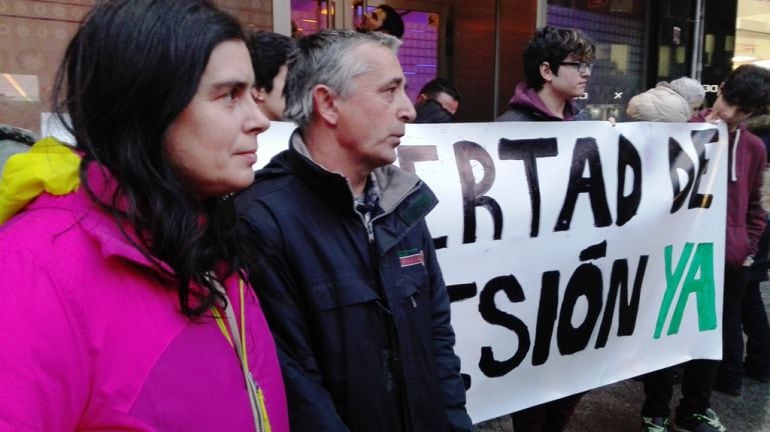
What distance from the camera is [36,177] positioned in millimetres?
951

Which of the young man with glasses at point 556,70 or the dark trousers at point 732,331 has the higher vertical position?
the young man with glasses at point 556,70

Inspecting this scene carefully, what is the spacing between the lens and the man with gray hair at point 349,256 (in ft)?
4.92

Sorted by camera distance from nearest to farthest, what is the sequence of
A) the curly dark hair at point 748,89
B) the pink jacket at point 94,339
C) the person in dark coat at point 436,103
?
the pink jacket at point 94,339 → the curly dark hair at point 748,89 → the person in dark coat at point 436,103

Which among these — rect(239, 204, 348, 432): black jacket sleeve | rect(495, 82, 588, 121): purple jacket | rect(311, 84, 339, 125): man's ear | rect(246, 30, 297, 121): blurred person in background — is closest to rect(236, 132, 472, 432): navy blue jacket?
rect(239, 204, 348, 432): black jacket sleeve

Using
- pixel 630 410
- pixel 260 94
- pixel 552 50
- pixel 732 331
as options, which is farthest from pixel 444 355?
pixel 732 331

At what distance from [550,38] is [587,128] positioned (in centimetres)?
52

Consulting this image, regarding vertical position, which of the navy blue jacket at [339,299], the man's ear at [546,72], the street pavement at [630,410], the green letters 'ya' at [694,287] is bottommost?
the street pavement at [630,410]

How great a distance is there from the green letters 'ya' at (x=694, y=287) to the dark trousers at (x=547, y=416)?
0.51 meters

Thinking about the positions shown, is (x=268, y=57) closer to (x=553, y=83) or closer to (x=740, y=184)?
(x=553, y=83)

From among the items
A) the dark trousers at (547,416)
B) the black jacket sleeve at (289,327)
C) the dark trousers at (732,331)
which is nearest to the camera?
the black jacket sleeve at (289,327)

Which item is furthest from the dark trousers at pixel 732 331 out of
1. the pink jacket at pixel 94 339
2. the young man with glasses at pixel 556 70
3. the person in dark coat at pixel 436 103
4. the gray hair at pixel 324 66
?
the pink jacket at pixel 94 339

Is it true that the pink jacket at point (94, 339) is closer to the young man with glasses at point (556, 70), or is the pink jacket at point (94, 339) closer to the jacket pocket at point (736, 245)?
the young man with glasses at point (556, 70)

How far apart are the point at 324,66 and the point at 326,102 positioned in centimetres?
9

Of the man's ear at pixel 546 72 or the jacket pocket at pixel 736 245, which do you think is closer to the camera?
the man's ear at pixel 546 72
